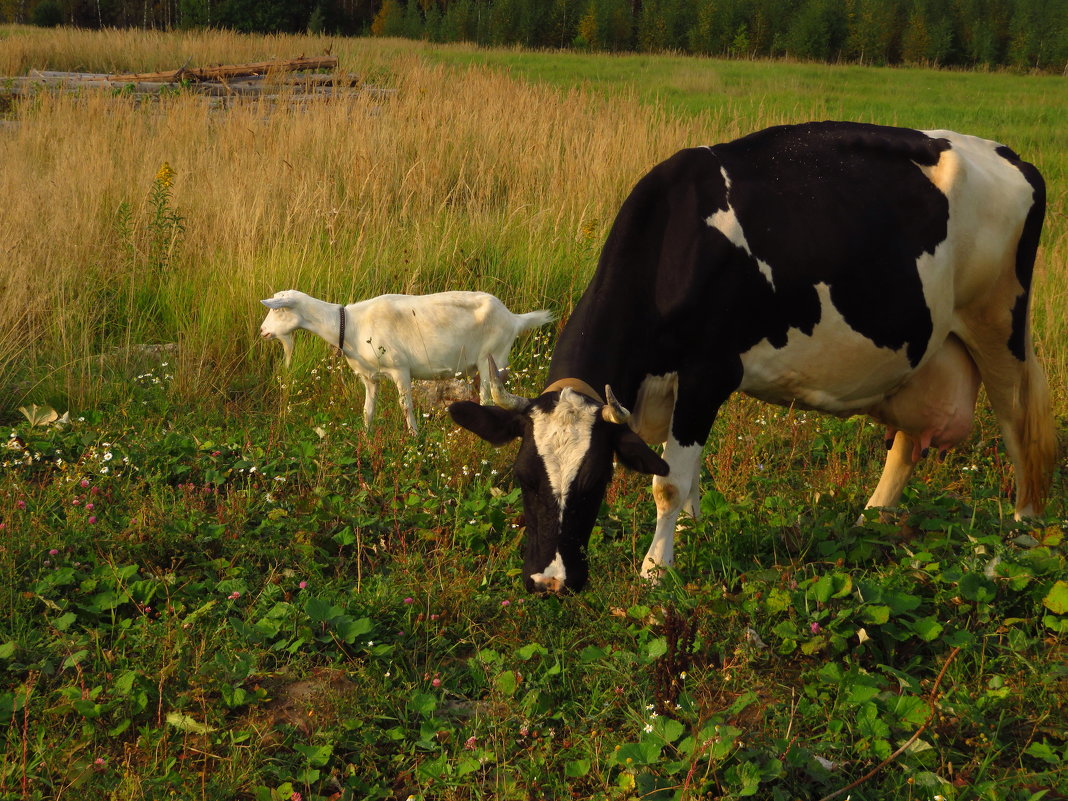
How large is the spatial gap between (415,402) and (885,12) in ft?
169

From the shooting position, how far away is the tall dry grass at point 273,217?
739cm

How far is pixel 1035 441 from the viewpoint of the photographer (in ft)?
18.0

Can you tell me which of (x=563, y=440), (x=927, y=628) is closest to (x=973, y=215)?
(x=927, y=628)

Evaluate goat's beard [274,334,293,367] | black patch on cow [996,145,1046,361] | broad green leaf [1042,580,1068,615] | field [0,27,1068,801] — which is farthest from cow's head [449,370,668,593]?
goat's beard [274,334,293,367]

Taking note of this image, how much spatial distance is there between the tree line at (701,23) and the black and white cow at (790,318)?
1760 inches

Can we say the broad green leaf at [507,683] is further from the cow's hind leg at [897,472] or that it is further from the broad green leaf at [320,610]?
the cow's hind leg at [897,472]

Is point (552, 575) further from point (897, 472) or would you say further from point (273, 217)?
point (273, 217)

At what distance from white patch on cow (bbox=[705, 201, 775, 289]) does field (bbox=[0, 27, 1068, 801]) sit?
115 cm

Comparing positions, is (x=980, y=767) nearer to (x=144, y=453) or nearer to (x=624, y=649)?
(x=624, y=649)

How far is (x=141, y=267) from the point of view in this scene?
818 cm

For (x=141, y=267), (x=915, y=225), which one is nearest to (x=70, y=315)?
(x=141, y=267)

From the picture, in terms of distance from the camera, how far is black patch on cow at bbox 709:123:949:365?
478 cm

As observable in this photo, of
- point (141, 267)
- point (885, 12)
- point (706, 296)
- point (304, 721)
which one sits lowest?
point (304, 721)

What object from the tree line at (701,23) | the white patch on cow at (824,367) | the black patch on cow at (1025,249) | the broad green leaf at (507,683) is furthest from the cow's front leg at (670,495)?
the tree line at (701,23)
